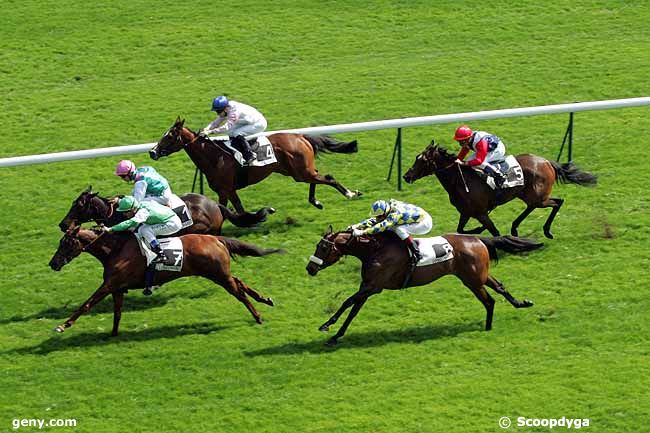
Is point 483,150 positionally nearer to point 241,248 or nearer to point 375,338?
point 375,338

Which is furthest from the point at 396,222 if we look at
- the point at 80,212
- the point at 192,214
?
the point at 80,212

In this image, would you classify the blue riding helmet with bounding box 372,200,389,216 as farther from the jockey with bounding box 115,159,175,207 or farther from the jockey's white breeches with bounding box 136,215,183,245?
the jockey with bounding box 115,159,175,207

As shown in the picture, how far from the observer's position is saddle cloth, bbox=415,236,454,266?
56.1 ft

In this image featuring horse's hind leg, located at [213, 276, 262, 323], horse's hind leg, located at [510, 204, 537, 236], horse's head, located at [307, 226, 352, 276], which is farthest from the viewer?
horse's hind leg, located at [510, 204, 537, 236]

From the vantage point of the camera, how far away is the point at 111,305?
18359mm

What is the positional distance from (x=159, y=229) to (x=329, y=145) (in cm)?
419

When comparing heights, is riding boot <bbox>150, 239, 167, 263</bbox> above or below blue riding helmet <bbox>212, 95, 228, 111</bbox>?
below

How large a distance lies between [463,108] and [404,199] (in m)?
3.79

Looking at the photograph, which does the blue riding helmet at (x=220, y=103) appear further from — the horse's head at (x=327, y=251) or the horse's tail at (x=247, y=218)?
the horse's head at (x=327, y=251)

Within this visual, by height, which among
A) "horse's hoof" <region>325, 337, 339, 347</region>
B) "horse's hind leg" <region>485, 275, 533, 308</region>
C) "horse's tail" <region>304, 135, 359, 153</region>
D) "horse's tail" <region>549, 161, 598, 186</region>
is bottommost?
"horse's hoof" <region>325, 337, 339, 347</region>

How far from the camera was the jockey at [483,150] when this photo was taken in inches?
755

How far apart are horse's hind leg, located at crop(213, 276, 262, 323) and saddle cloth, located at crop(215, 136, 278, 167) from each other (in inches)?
108

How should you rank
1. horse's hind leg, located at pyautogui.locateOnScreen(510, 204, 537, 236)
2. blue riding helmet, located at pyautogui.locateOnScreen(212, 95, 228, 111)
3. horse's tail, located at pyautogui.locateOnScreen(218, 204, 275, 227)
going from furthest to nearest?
blue riding helmet, located at pyautogui.locateOnScreen(212, 95, 228, 111) < horse's hind leg, located at pyautogui.locateOnScreen(510, 204, 537, 236) < horse's tail, located at pyautogui.locateOnScreen(218, 204, 275, 227)

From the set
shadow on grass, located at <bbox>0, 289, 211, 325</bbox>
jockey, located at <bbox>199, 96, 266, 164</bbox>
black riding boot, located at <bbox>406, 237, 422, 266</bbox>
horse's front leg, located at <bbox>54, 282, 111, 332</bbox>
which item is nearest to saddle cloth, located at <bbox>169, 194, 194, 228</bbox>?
shadow on grass, located at <bbox>0, 289, 211, 325</bbox>
